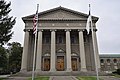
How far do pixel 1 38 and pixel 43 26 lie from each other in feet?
42.4

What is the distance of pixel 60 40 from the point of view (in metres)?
40.1

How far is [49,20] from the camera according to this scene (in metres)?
37.9

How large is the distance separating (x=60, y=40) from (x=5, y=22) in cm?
1593

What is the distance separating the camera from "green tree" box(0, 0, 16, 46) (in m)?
26.0

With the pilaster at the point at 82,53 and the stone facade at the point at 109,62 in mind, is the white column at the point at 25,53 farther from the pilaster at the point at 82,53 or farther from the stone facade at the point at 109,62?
the stone facade at the point at 109,62

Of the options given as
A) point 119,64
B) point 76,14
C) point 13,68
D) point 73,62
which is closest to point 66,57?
point 73,62

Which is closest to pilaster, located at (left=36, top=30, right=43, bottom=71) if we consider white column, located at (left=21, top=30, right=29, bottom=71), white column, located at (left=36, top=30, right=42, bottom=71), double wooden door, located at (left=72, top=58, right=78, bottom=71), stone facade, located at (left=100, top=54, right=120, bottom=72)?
white column, located at (left=36, top=30, right=42, bottom=71)

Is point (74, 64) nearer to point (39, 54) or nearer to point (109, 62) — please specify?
point (39, 54)

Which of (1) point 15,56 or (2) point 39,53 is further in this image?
(1) point 15,56

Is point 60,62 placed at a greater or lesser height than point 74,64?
greater

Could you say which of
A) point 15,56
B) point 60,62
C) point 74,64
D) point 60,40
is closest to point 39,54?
point 60,62

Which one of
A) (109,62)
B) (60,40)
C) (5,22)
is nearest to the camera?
(5,22)

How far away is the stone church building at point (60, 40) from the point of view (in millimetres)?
36688

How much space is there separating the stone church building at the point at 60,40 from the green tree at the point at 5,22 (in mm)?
9338
